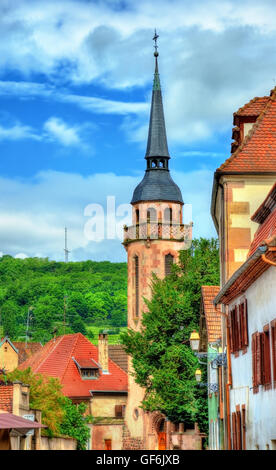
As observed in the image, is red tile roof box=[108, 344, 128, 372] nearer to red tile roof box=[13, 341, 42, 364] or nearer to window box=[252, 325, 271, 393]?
red tile roof box=[13, 341, 42, 364]

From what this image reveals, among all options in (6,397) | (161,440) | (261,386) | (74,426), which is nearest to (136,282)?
(161,440)

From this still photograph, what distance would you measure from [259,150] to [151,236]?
138 feet

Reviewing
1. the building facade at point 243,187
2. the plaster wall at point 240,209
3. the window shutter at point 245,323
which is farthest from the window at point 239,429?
Answer: the plaster wall at point 240,209

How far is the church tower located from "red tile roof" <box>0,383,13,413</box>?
2454 cm

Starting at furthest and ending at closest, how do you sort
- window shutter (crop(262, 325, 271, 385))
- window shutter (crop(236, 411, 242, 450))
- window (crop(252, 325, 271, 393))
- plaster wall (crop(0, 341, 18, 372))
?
plaster wall (crop(0, 341, 18, 372)), window shutter (crop(236, 411, 242, 450)), window (crop(252, 325, 271, 393)), window shutter (crop(262, 325, 271, 385))

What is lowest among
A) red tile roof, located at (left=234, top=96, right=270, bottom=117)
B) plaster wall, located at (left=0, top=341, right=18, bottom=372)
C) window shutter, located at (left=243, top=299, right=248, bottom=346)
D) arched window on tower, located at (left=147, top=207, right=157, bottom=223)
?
window shutter, located at (left=243, top=299, right=248, bottom=346)

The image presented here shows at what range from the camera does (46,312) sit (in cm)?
13875

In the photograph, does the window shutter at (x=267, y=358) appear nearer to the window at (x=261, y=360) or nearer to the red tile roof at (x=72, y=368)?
the window at (x=261, y=360)

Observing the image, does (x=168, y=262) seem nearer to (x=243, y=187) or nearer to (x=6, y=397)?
(x=6, y=397)

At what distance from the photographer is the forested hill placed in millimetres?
137250

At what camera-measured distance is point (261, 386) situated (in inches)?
837

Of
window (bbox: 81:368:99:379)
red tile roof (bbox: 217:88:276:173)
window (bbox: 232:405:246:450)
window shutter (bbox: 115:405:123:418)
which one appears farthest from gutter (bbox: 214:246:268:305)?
window (bbox: 81:368:99:379)

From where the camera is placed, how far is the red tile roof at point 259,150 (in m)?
29.7

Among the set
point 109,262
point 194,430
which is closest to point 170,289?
point 194,430
